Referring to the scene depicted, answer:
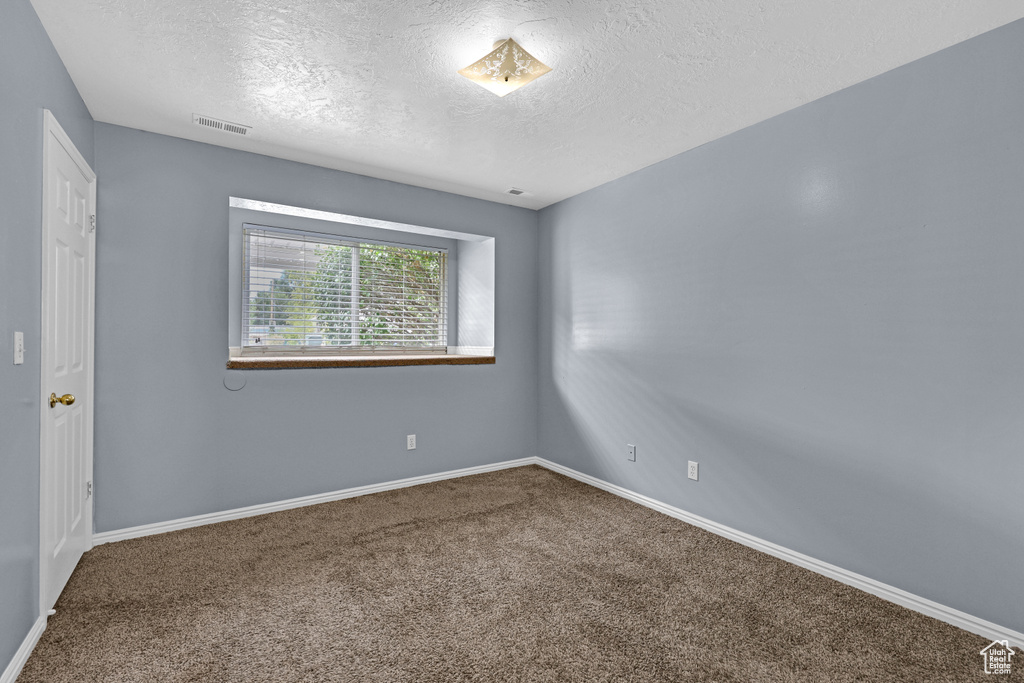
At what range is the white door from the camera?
1914 mm

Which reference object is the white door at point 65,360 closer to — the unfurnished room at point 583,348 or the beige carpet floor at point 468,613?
the unfurnished room at point 583,348

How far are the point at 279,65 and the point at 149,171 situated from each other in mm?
1301

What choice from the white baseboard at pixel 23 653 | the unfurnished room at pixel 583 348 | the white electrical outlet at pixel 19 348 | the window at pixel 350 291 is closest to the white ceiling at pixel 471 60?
the unfurnished room at pixel 583 348

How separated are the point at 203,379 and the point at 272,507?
94 centimetres

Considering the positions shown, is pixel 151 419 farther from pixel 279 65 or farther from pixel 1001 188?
pixel 1001 188

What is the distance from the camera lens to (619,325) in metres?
3.62

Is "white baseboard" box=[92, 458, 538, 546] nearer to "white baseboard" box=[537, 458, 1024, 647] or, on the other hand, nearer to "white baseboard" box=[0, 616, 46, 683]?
"white baseboard" box=[0, 616, 46, 683]

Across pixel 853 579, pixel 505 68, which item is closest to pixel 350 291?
pixel 505 68

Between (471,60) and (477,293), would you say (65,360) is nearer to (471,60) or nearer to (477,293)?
(471,60)

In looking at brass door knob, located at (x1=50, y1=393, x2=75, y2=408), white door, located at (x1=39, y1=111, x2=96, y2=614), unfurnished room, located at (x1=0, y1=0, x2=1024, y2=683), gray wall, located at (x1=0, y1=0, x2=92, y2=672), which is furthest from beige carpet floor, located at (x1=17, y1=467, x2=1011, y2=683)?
brass door knob, located at (x1=50, y1=393, x2=75, y2=408)

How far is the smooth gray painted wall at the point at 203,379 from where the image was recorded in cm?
276

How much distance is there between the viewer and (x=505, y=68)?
207cm

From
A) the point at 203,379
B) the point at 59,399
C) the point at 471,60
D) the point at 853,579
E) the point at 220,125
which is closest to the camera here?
the point at 59,399

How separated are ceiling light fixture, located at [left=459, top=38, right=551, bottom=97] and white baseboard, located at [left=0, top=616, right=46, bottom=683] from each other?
270 cm
